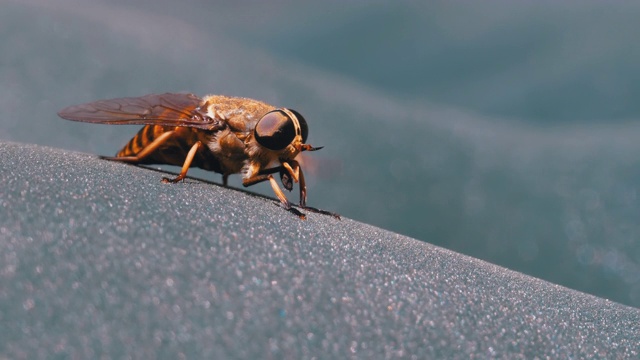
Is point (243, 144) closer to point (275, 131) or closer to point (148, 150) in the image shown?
point (275, 131)

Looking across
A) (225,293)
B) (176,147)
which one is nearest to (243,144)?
(176,147)

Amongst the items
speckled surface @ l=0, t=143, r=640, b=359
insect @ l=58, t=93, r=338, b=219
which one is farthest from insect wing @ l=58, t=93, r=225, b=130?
speckled surface @ l=0, t=143, r=640, b=359

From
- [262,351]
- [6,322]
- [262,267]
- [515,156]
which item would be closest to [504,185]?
[515,156]

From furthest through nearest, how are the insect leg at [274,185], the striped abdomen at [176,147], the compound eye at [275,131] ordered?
the striped abdomen at [176,147] → the compound eye at [275,131] → the insect leg at [274,185]

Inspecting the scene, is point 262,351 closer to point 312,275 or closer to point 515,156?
point 312,275

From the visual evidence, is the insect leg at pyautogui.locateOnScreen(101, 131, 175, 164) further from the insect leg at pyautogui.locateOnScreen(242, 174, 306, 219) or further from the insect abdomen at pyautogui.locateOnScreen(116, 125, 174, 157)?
the insect leg at pyautogui.locateOnScreen(242, 174, 306, 219)

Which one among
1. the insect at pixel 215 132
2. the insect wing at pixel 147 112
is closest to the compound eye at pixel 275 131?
the insect at pixel 215 132

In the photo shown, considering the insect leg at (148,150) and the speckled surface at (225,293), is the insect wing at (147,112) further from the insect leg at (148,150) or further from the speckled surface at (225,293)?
the speckled surface at (225,293)
